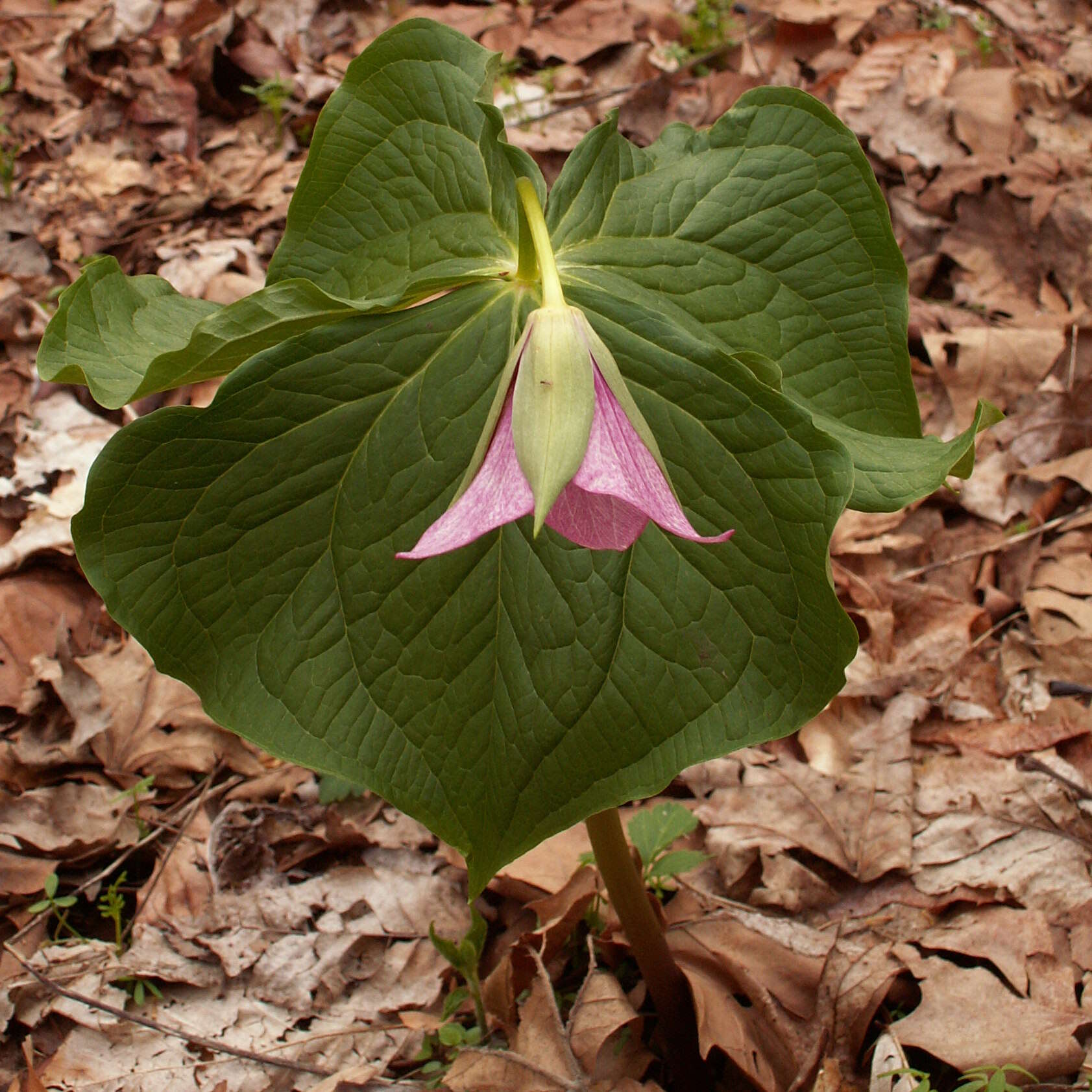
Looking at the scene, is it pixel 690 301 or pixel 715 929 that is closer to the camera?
pixel 690 301

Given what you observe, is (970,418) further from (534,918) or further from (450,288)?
(450,288)

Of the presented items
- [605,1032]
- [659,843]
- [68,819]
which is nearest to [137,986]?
[68,819]

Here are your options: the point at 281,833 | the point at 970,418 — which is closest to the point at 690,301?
the point at 281,833

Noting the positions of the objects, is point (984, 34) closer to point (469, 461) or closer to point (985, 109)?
point (985, 109)

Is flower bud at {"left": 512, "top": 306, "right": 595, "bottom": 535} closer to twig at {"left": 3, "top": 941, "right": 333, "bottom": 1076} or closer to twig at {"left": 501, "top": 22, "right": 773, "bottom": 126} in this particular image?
twig at {"left": 3, "top": 941, "right": 333, "bottom": 1076}

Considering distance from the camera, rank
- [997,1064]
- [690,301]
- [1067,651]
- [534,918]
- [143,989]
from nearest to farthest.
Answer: [690,301], [997,1064], [143,989], [534,918], [1067,651]

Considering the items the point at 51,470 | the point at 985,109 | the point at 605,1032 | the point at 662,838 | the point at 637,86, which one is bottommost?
the point at 605,1032

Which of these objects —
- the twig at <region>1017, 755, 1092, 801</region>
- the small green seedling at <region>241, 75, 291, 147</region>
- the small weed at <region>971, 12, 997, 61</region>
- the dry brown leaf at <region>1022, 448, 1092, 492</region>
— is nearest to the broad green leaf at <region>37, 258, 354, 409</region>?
the twig at <region>1017, 755, 1092, 801</region>
